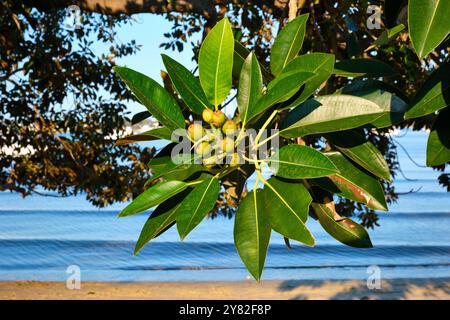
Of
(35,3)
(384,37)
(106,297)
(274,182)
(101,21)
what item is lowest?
(106,297)

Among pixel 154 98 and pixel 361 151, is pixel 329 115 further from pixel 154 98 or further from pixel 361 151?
pixel 154 98

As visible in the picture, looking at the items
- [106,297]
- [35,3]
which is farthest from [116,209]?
[35,3]

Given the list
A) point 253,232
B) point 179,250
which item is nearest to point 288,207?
point 253,232

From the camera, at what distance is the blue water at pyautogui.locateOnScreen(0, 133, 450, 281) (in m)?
14.5

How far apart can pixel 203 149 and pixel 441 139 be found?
1.23 feet

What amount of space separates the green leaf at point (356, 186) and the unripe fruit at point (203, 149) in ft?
0.75

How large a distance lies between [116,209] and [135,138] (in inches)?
886

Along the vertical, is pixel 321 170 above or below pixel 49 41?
below

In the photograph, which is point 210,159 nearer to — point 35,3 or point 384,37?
point 384,37

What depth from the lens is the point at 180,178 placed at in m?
0.95

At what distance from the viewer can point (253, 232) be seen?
930 mm

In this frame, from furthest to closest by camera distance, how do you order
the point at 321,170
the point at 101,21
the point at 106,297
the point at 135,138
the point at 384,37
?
the point at 106,297
the point at 101,21
the point at 384,37
the point at 135,138
the point at 321,170

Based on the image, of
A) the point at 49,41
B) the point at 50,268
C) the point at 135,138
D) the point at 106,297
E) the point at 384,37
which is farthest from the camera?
the point at 50,268

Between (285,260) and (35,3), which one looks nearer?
(35,3)
